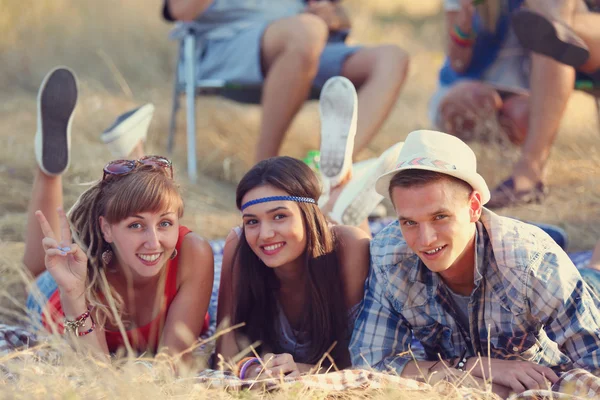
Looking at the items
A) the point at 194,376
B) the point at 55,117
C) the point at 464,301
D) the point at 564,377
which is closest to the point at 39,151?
the point at 55,117

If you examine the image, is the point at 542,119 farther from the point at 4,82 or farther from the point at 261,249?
the point at 4,82

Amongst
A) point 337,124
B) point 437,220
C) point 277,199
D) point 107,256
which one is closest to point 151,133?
point 337,124

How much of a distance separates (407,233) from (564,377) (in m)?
0.66

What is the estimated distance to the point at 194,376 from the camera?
2.32m

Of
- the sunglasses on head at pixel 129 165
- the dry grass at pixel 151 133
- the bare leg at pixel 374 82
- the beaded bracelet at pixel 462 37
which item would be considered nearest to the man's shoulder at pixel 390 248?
Result: the dry grass at pixel 151 133

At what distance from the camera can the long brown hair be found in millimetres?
2918

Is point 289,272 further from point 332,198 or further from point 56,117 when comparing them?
point 56,117

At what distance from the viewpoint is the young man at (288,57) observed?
4543mm

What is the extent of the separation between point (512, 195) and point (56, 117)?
8.26 feet

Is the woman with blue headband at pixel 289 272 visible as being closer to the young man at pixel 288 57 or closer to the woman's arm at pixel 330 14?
the young man at pixel 288 57

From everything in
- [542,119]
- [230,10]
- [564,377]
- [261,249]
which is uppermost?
[230,10]

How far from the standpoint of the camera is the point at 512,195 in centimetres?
445

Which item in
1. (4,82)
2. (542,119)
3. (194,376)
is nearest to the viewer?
(194,376)

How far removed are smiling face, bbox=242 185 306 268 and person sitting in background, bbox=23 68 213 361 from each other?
27 centimetres
